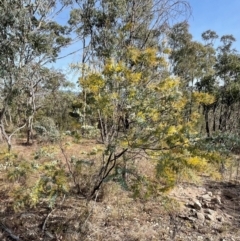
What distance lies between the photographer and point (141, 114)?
255 cm

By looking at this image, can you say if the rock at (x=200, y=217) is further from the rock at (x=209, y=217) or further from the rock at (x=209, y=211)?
the rock at (x=209, y=211)

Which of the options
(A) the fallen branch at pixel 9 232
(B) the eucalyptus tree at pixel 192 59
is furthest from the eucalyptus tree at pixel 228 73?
(A) the fallen branch at pixel 9 232

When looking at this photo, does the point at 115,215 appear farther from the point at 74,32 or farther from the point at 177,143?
the point at 74,32

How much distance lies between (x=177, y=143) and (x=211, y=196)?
270 cm

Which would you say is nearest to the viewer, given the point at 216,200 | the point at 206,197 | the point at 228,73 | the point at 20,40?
the point at 216,200

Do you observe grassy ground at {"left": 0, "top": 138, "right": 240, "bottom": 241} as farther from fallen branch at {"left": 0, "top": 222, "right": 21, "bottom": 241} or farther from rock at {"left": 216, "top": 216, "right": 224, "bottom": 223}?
rock at {"left": 216, "top": 216, "right": 224, "bottom": 223}

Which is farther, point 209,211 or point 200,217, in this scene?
point 209,211

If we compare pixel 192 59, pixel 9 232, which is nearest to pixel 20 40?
pixel 9 232

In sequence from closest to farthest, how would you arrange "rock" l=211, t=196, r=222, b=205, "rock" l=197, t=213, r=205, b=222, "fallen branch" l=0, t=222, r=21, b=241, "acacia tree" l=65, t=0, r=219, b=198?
"acacia tree" l=65, t=0, r=219, b=198, "fallen branch" l=0, t=222, r=21, b=241, "rock" l=197, t=213, r=205, b=222, "rock" l=211, t=196, r=222, b=205

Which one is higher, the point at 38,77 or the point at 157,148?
the point at 38,77

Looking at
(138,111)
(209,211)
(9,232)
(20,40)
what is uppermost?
(20,40)

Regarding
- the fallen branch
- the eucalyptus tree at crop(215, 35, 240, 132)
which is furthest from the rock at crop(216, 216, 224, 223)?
the eucalyptus tree at crop(215, 35, 240, 132)

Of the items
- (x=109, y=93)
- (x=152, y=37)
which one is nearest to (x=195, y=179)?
(x=109, y=93)

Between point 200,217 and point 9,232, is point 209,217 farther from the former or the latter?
point 9,232
